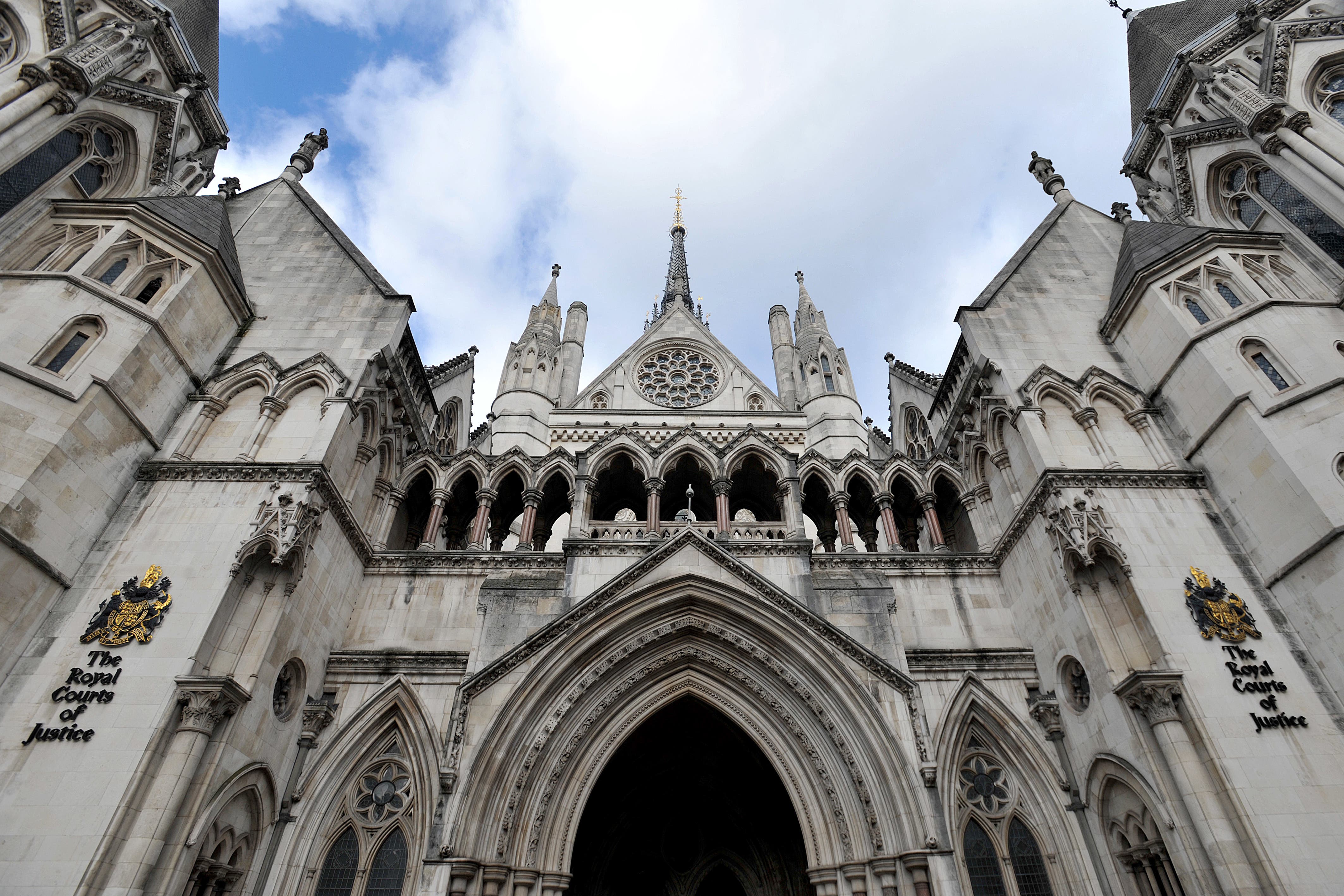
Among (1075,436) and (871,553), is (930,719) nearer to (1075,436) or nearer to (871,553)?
(871,553)

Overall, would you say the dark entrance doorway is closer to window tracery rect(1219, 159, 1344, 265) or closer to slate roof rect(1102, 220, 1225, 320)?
slate roof rect(1102, 220, 1225, 320)

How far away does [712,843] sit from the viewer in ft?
49.1

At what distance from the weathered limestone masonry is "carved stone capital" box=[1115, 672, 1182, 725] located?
1.9 inches

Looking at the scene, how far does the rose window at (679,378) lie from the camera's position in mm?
28922

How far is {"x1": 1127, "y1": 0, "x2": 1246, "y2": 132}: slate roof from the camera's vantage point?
59.8 ft

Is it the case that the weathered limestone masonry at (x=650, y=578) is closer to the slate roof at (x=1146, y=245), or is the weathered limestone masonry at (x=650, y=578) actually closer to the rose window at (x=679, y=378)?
the slate roof at (x=1146, y=245)

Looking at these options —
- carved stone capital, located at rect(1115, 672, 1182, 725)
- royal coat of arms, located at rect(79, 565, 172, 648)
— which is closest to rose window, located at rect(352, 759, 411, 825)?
royal coat of arms, located at rect(79, 565, 172, 648)

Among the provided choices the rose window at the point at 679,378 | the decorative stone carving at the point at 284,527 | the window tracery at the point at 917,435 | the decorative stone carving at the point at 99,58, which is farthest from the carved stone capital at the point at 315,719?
the rose window at the point at 679,378

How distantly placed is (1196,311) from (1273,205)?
4259 mm

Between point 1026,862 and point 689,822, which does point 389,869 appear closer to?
point 689,822

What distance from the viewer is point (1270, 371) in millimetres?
11695

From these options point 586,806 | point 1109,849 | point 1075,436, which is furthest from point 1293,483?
point 586,806

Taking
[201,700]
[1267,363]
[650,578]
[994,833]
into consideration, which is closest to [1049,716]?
[994,833]

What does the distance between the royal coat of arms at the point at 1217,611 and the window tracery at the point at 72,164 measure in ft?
68.3
